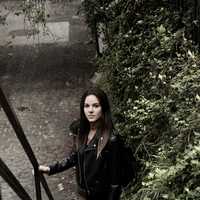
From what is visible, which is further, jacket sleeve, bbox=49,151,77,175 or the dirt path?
the dirt path

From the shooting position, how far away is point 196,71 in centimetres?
458

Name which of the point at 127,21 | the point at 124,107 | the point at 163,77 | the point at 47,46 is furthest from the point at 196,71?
the point at 47,46

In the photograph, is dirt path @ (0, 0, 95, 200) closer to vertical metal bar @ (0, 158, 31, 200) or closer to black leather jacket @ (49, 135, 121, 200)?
black leather jacket @ (49, 135, 121, 200)

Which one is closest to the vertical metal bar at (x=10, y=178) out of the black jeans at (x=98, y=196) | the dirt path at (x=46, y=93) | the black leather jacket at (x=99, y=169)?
the black leather jacket at (x=99, y=169)

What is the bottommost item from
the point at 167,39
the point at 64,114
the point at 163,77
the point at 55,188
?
the point at 55,188

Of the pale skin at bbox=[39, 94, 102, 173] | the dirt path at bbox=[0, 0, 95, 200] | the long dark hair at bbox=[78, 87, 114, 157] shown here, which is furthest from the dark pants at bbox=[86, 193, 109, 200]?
the dirt path at bbox=[0, 0, 95, 200]

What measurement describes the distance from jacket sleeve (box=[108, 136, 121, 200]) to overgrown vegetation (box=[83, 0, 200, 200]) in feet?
0.45

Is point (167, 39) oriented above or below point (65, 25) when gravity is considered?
below

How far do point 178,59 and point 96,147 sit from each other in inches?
66.1

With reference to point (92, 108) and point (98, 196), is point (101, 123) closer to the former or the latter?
point (92, 108)

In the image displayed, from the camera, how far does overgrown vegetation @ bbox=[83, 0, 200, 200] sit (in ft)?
10.5

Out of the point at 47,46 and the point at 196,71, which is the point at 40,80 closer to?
the point at 47,46

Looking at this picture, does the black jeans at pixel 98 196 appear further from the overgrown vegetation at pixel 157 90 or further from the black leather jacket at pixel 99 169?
the overgrown vegetation at pixel 157 90

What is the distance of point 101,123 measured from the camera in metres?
3.81
